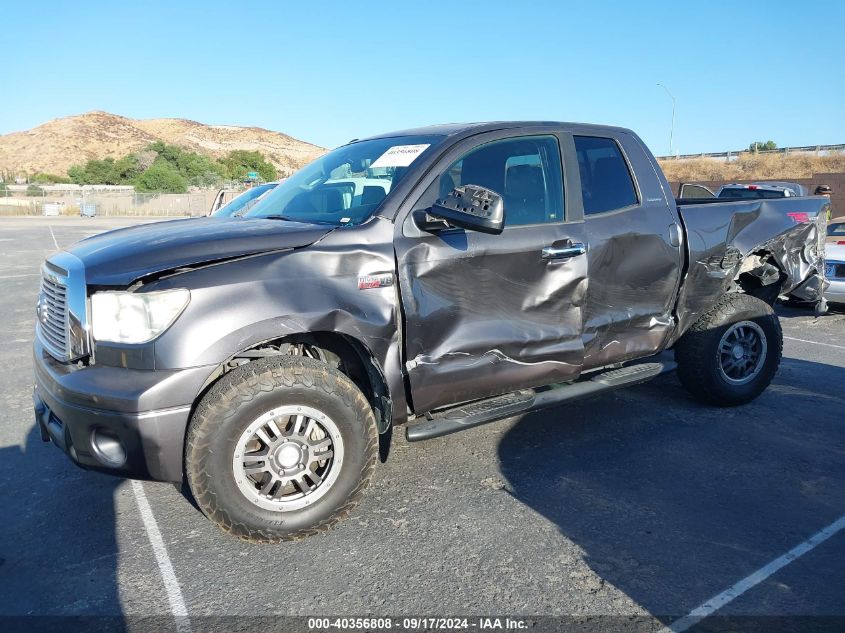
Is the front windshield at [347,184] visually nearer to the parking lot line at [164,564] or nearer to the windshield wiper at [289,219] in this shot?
the windshield wiper at [289,219]

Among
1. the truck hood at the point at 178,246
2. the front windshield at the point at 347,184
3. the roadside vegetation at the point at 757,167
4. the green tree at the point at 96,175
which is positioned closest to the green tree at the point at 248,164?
the green tree at the point at 96,175

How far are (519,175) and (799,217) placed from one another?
269 centimetres

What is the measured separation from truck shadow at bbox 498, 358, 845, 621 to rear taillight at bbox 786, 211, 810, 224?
1.44 meters

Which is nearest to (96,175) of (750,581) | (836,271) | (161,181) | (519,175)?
(161,181)

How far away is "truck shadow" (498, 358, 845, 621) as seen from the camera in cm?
302

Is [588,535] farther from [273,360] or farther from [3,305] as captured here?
[3,305]

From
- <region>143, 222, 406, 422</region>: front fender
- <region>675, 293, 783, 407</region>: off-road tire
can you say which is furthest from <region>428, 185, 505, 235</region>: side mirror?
<region>675, 293, 783, 407</region>: off-road tire

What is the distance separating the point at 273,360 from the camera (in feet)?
10.3

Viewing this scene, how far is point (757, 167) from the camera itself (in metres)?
48.9

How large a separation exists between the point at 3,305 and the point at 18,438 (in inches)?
236

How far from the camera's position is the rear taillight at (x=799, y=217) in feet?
17.1

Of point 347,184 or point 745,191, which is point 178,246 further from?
point 745,191

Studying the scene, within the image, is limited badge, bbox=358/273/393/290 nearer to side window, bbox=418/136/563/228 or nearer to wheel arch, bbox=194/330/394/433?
wheel arch, bbox=194/330/394/433

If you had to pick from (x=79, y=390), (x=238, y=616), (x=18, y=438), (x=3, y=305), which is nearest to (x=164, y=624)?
(x=238, y=616)
